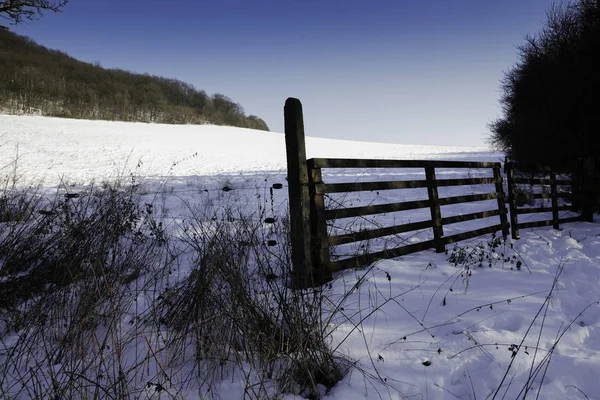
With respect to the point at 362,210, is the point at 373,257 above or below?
below

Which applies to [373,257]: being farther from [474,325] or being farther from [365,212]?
[474,325]

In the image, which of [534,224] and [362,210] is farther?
[534,224]

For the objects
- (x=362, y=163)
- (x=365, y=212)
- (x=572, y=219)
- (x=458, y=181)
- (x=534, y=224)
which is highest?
(x=362, y=163)

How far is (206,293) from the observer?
2.40 m

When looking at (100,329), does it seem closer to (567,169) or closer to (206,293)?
(206,293)

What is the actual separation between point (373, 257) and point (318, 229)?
107 cm

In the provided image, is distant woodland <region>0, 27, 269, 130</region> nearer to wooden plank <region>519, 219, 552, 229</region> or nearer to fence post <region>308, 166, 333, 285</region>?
fence post <region>308, 166, 333, 285</region>

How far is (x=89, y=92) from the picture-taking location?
1799 inches

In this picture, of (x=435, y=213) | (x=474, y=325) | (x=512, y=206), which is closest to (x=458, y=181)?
(x=435, y=213)

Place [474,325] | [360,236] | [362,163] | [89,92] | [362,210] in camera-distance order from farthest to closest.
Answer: [89,92]
[362,163]
[362,210]
[360,236]
[474,325]

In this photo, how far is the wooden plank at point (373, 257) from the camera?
4.12 m

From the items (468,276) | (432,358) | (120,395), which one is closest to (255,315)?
(120,395)

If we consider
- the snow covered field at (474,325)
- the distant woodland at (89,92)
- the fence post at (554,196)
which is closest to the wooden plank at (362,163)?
the snow covered field at (474,325)

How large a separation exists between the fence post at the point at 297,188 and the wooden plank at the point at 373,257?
44 cm
